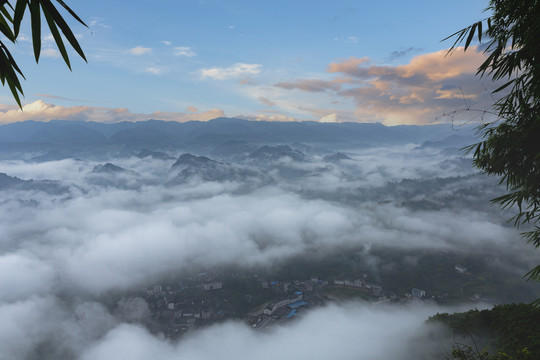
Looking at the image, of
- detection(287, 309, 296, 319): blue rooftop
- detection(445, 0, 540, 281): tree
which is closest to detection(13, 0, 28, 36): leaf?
detection(445, 0, 540, 281): tree

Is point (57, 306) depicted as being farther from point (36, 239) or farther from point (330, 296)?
point (36, 239)

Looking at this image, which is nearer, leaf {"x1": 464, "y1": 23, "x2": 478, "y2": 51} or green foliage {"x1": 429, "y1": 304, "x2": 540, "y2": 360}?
leaf {"x1": 464, "y1": 23, "x2": 478, "y2": 51}

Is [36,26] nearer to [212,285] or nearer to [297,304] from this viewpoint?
[297,304]

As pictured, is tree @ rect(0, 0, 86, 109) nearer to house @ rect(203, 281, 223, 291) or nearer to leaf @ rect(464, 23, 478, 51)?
leaf @ rect(464, 23, 478, 51)

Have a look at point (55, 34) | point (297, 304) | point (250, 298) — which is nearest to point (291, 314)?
point (297, 304)

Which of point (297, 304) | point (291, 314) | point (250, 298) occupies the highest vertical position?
point (291, 314)

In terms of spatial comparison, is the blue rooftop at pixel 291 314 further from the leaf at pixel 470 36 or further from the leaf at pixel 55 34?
the leaf at pixel 55 34

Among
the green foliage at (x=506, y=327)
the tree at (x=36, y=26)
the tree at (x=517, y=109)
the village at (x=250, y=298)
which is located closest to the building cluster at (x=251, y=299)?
the village at (x=250, y=298)

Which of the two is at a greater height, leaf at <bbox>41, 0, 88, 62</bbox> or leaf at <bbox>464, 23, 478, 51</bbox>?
leaf at <bbox>464, 23, 478, 51</bbox>

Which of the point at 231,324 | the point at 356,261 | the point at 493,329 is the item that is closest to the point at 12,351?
the point at 231,324

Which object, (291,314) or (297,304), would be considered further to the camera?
(297,304)

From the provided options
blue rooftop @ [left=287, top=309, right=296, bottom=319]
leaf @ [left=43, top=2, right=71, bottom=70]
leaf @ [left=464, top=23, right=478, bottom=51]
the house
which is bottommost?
the house
